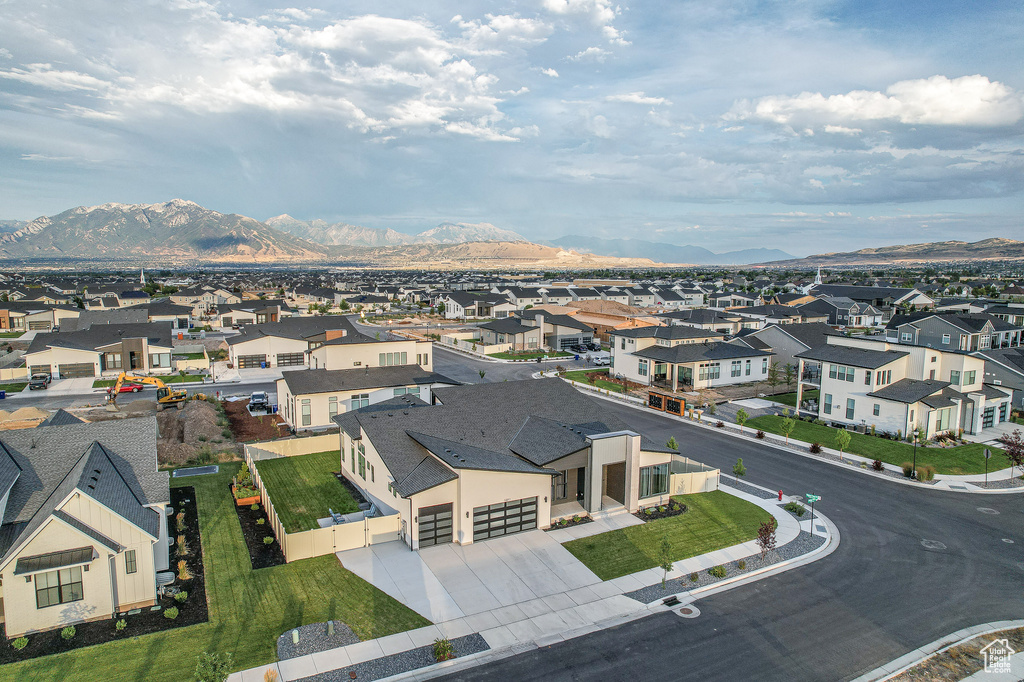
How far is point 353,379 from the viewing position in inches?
1827

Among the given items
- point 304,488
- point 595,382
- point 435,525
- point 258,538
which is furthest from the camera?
point 595,382

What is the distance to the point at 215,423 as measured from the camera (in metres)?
44.3

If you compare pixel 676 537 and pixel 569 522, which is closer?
pixel 676 537

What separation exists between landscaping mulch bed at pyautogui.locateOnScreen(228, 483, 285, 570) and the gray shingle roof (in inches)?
581

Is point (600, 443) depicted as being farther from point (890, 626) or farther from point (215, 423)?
point (215, 423)

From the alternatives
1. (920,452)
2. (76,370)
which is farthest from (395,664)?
(76,370)

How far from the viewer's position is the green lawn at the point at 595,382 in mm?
60656

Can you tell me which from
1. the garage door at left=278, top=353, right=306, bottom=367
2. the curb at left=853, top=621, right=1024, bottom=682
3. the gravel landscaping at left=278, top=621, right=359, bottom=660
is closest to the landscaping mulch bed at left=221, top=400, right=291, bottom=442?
the garage door at left=278, top=353, right=306, bottom=367

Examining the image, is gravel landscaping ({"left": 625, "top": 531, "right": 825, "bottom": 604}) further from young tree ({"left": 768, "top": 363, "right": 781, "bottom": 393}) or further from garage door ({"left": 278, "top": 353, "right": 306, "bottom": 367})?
garage door ({"left": 278, "top": 353, "right": 306, "bottom": 367})

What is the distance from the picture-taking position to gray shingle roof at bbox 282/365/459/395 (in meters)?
44.6

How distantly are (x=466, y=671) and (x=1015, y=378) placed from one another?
2166 inches

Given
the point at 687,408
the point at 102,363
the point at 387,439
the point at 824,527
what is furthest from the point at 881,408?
the point at 102,363

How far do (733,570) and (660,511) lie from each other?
573cm

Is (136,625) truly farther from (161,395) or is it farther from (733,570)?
(161,395)
